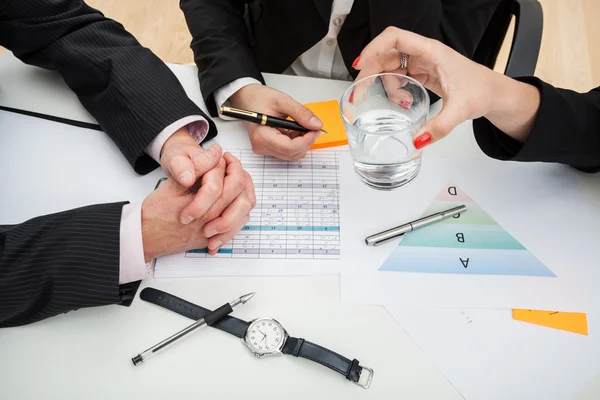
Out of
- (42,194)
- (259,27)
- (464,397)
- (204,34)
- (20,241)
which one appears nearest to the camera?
(464,397)

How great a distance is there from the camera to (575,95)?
976 millimetres

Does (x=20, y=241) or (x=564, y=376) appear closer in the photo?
(x=564, y=376)

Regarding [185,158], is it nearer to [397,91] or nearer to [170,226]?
[170,226]

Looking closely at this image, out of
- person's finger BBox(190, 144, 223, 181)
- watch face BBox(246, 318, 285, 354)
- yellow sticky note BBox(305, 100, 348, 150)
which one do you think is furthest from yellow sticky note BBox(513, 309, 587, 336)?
person's finger BBox(190, 144, 223, 181)

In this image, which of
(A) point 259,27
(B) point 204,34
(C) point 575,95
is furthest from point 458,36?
(B) point 204,34

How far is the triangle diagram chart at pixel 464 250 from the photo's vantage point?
857 millimetres

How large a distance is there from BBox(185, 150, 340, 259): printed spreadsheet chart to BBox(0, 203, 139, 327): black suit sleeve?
0.51ft

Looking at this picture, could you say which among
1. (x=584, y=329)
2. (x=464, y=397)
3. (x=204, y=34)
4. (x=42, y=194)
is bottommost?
(x=464, y=397)

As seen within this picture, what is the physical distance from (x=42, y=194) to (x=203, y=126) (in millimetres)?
368

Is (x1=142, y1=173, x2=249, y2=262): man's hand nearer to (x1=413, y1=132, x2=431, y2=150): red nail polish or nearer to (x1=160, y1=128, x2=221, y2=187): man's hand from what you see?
(x1=160, y1=128, x2=221, y2=187): man's hand

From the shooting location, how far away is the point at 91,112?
1.10 metres

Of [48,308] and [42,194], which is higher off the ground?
[42,194]

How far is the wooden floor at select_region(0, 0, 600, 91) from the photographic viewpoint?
8.02 feet

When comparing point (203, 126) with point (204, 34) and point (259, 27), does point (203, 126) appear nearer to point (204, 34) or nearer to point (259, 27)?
point (204, 34)
